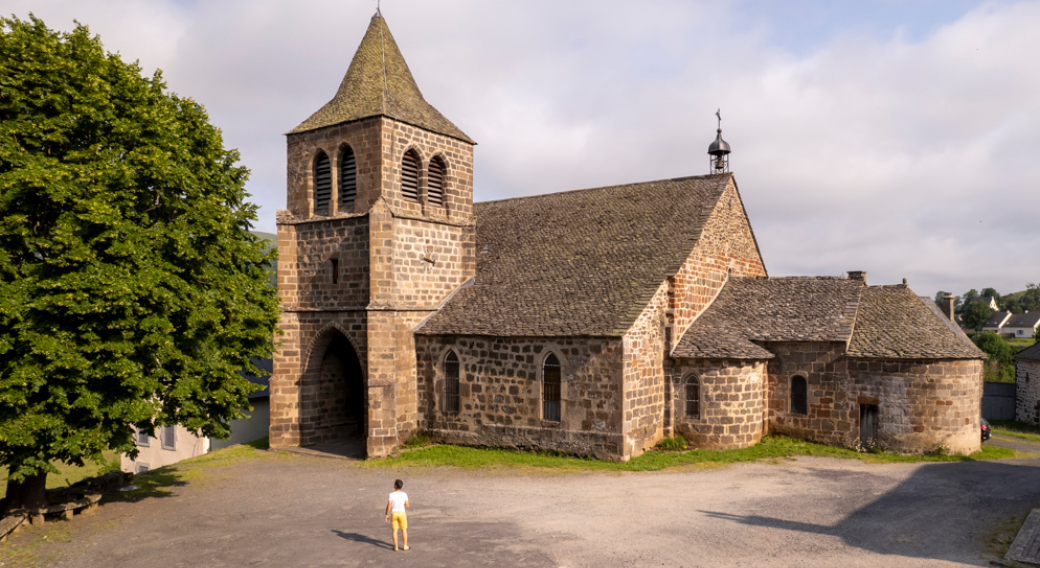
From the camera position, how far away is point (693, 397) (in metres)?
23.3

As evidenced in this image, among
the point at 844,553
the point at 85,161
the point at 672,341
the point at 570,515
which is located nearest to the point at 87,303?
the point at 85,161

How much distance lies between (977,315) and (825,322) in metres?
101

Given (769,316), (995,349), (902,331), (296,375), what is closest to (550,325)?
(769,316)

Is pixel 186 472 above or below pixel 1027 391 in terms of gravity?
below

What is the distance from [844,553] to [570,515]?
570 cm

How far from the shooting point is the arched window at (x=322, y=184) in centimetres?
2573

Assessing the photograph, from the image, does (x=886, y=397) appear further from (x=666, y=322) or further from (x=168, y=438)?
(x=168, y=438)

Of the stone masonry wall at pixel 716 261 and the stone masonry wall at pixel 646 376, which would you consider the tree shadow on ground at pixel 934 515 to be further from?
Result: the stone masonry wall at pixel 716 261

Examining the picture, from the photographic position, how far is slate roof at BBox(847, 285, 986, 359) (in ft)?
72.5

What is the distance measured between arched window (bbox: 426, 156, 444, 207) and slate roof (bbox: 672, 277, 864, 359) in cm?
1066

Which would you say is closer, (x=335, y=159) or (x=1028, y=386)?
(x=335, y=159)

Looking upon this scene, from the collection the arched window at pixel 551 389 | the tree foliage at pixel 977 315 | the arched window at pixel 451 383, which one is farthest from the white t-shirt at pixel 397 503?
the tree foliage at pixel 977 315

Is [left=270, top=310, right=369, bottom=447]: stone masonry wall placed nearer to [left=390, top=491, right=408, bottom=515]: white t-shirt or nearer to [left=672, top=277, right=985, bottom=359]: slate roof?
[left=390, top=491, right=408, bottom=515]: white t-shirt

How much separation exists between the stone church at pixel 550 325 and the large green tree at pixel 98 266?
7.58 m
